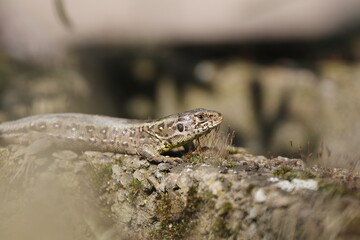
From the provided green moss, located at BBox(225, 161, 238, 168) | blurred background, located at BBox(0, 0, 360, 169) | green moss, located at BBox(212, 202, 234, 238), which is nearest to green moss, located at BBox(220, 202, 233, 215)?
green moss, located at BBox(212, 202, 234, 238)

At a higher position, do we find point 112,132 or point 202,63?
point 202,63

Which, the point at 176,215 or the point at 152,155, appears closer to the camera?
the point at 176,215

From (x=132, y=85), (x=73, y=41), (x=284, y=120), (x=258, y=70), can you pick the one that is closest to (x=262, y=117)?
(x=284, y=120)

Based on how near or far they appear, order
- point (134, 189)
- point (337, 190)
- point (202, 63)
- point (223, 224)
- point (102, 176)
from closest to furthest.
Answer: point (337, 190) → point (223, 224) → point (134, 189) → point (102, 176) → point (202, 63)

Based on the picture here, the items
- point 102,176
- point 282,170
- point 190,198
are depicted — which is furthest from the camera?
point 102,176

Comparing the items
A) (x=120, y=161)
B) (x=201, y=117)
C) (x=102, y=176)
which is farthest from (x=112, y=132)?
(x=201, y=117)

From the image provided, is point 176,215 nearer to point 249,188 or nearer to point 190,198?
point 190,198

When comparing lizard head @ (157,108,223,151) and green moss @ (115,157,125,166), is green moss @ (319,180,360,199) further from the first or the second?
green moss @ (115,157,125,166)

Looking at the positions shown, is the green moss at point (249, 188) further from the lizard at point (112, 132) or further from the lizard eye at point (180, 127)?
the lizard eye at point (180, 127)
